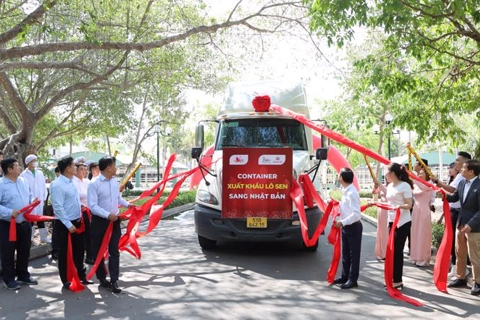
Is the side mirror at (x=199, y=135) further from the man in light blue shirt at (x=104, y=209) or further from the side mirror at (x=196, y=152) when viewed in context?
the man in light blue shirt at (x=104, y=209)

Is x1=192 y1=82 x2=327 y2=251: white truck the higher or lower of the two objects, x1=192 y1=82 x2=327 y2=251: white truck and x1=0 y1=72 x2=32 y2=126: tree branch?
the lower

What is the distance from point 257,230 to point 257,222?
0.16m

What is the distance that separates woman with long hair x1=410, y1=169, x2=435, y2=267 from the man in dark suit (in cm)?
140

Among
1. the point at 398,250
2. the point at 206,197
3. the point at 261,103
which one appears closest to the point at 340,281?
the point at 398,250

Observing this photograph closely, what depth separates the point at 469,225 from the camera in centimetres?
616

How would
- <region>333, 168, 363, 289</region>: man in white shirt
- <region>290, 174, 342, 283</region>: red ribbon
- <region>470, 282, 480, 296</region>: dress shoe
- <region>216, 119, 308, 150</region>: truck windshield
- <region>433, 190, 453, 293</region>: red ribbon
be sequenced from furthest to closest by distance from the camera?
<region>216, 119, 308, 150</region>: truck windshield < <region>290, 174, 342, 283</region>: red ribbon < <region>333, 168, 363, 289</region>: man in white shirt < <region>433, 190, 453, 293</region>: red ribbon < <region>470, 282, 480, 296</region>: dress shoe

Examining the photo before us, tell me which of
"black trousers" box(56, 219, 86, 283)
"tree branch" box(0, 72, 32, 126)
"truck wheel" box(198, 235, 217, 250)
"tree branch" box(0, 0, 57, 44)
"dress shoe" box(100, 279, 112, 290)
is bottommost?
"dress shoe" box(100, 279, 112, 290)

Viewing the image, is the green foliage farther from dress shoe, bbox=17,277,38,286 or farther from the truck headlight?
dress shoe, bbox=17,277,38,286

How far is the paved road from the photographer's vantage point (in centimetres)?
538

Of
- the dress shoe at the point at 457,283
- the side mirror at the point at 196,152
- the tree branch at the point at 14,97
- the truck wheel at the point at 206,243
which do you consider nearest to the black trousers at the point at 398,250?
the dress shoe at the point at 457,283

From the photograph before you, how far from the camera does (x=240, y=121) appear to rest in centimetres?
948

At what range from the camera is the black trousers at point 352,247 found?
21.4ft

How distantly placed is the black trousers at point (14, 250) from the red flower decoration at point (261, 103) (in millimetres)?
4644

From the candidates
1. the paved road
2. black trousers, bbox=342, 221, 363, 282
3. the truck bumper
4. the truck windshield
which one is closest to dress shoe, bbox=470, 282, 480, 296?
the paved road
